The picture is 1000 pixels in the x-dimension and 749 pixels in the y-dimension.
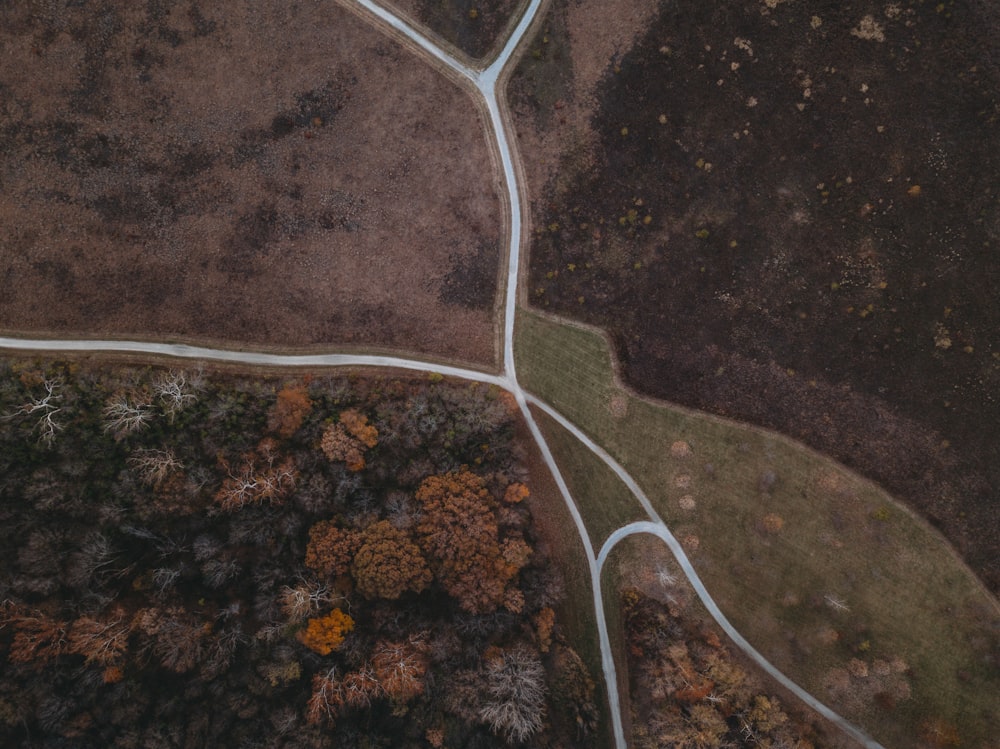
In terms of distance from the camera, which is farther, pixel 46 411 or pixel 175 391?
pixel 175 391

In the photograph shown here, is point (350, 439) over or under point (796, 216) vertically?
under

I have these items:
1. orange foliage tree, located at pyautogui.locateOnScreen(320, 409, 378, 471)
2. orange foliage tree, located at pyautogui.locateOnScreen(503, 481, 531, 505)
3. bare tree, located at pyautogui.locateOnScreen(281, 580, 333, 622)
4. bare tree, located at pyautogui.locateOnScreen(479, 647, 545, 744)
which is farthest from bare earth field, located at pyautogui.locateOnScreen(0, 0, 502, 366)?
bare tree, located at pyautogui.locateOnScreen(479, 647, 545, 744)

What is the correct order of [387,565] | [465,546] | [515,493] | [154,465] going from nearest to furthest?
[387,565] < [154,465] < [465,546] < [515,493]

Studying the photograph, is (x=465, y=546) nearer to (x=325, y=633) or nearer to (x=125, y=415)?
(x=325, y=633)

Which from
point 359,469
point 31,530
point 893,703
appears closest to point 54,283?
point 31,530

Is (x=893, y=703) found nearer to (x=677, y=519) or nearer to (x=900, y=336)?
(x=677, y=519)

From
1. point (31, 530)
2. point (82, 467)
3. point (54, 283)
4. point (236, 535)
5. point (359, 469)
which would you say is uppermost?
point (359, 469)

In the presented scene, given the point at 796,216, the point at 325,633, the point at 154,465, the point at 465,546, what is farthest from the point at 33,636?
the point at 796,216

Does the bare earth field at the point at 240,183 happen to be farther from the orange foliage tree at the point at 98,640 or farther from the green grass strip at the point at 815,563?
the orange foliage tree at the point at 98,640
